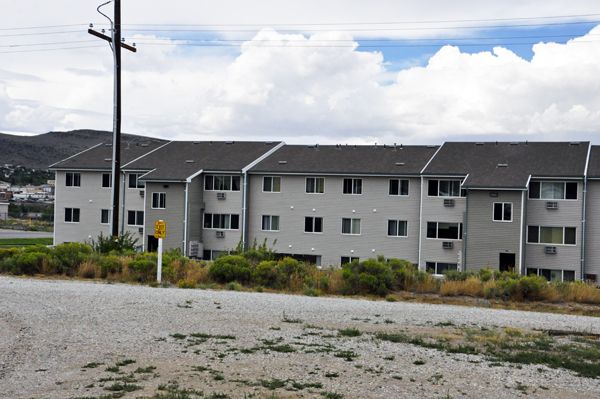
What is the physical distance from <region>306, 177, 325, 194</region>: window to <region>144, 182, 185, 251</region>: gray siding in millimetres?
8146

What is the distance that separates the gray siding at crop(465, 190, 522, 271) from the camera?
108 feet

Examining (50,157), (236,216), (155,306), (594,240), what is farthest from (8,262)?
(50,157)

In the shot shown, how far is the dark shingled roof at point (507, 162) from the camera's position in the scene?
33531 mm

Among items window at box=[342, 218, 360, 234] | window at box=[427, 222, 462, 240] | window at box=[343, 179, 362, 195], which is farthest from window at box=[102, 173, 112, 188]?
window at box=[427, 222, 462, 240]

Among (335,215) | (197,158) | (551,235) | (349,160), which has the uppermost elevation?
(197,158)

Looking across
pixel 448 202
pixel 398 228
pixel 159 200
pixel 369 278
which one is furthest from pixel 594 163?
pixel 159 200

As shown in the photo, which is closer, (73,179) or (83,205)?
(83,205)

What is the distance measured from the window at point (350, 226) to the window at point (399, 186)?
294 centimetres

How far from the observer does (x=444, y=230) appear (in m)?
35.2

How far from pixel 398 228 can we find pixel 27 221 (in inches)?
2261

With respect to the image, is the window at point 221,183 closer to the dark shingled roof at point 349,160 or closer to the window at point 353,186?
the dark shingled roof at point 349,160

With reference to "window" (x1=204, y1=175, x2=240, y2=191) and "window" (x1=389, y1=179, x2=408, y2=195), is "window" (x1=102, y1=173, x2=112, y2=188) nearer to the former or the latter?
"window" (x1=204, y1=175, x2=240, y2=191)

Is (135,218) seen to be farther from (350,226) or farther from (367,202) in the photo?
(367,202)

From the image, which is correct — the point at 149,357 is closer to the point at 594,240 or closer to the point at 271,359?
the point at 271,359
